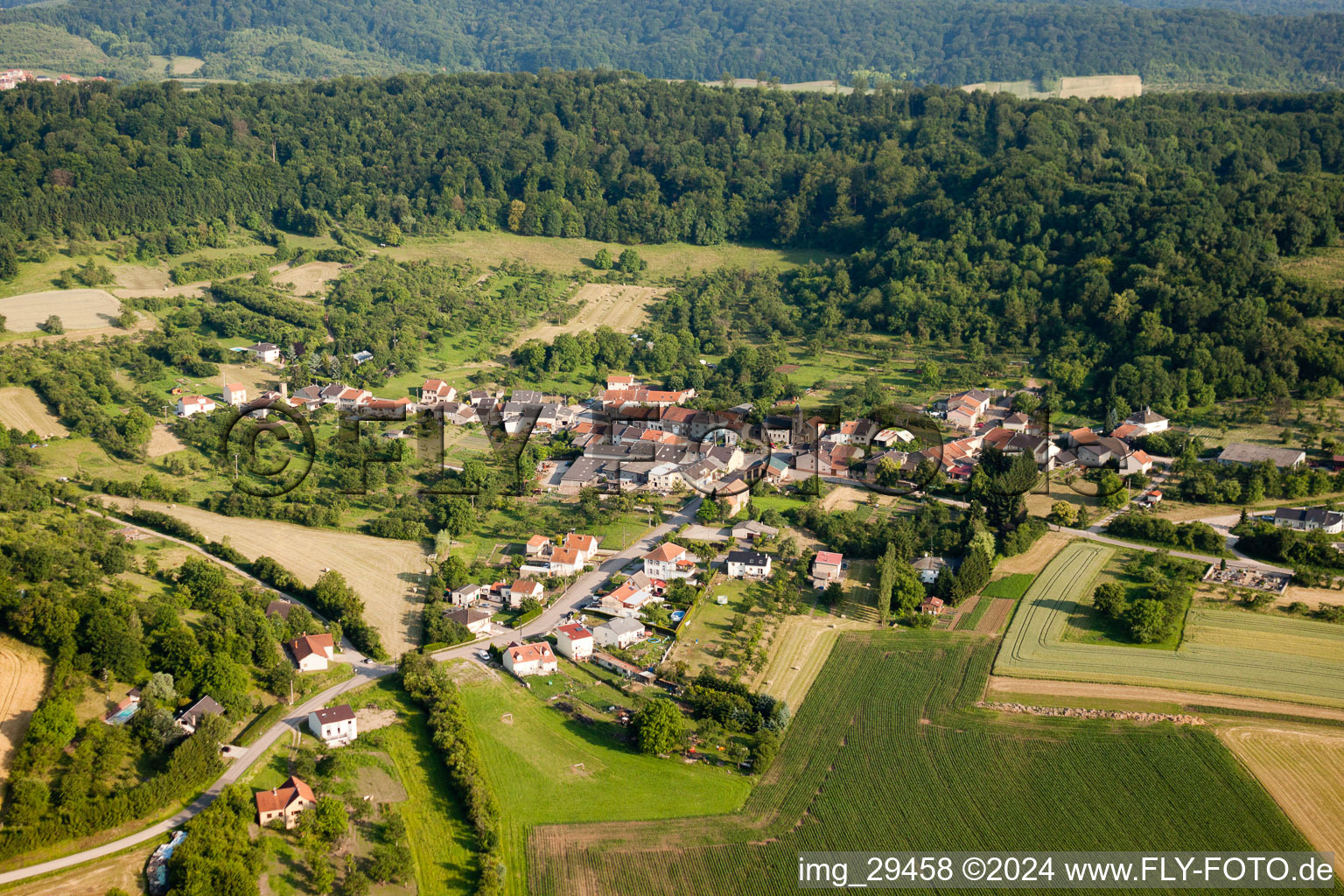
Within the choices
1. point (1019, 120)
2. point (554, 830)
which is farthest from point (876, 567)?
point (1019, 120)

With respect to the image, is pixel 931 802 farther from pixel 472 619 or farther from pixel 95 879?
pixel 95 879

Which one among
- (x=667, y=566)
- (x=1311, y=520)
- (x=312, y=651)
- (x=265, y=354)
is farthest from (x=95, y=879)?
(x=1311, y=520)

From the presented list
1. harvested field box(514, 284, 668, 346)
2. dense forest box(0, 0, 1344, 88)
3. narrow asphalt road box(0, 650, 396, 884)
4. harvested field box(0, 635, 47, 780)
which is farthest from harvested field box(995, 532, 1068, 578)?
dense forest box(0, 0, 1344, 88)

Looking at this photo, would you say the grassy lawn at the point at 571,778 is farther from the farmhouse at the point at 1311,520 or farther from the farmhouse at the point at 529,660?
the farmhouse at the point at 1311,520

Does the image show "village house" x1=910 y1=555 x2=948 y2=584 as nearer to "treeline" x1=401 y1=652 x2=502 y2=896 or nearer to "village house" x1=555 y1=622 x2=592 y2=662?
"village house" x1=555 y1=622 x2=592 y2=662

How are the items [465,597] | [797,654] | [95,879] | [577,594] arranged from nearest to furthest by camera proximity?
[95,879] → [797,654] → [465,597] → [577,594]

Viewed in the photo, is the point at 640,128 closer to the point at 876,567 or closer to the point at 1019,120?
the point at 1019,120

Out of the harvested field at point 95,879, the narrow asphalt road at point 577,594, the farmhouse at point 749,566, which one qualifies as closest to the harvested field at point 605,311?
the narrow asphalt road at point 577,594
